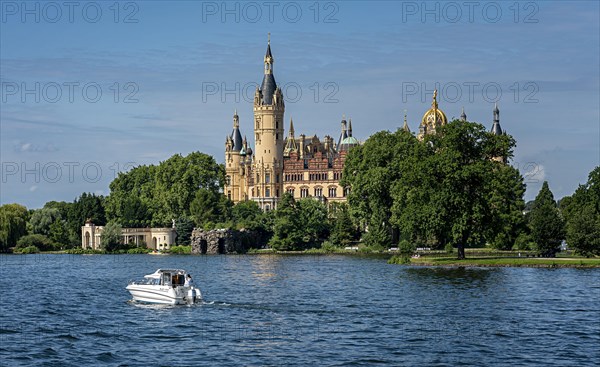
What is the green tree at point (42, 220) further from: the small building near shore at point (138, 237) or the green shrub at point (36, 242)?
the small building near shore at point (138, 237)

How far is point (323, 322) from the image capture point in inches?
2026

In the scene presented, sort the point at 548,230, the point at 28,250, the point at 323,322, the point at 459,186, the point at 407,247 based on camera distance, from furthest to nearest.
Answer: the point at 28,250
the point at 407,247
the point at 548,230
the point at 459,186
the point at 323,322

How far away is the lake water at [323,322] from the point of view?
136ft

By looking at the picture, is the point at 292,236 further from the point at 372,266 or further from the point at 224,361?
the point at 224,361

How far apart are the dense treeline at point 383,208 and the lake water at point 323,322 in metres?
11.9

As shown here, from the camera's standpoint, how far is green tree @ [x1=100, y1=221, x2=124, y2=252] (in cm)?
15638

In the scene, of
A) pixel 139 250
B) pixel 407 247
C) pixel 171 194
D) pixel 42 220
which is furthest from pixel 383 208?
pixel 42 220

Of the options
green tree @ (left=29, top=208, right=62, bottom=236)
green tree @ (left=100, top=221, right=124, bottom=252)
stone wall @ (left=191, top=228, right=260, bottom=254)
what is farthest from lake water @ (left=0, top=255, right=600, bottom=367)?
green tree @ (left=29, top=208, right=62, bottom=236)

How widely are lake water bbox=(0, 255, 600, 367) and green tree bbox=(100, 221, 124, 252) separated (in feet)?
242

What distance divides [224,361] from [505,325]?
54.7 ft

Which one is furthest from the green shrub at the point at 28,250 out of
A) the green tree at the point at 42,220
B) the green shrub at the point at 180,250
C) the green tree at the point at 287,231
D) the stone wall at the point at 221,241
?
the green tree at the point at 287,231

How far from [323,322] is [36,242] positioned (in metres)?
115

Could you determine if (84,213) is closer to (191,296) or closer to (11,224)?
(11,224)

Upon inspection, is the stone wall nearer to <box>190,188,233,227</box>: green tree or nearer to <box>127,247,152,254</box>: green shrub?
<box>127,247,152,254</box>: green shrub
